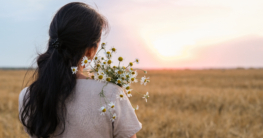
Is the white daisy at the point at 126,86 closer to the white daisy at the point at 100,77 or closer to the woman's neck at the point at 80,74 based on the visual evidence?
the white daisy at the point at 100,77

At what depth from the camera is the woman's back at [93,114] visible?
1263 millimetres

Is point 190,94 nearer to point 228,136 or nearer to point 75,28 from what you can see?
point 228,136

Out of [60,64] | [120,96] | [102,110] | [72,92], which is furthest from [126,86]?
[60,64]

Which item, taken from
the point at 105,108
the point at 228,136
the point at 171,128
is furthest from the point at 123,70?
the point at 228,136

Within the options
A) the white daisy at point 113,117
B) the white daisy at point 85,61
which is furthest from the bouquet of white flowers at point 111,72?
the white daisy at point 113,117

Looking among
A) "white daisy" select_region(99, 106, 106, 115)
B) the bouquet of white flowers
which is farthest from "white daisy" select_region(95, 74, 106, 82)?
"white daisy" select_region(99, 106, 106, 115)

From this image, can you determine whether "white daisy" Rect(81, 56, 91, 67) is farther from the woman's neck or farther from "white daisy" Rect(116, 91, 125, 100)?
"white daisy" Rect(116, 91, 125, 100)

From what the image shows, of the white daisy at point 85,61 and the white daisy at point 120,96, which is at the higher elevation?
the white daisy at point 85,61

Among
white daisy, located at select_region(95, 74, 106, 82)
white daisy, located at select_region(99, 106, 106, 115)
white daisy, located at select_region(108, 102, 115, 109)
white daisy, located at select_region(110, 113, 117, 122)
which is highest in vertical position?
white daisy, located at select_region(95, 74, 106, 82)

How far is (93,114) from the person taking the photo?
49.8 inches

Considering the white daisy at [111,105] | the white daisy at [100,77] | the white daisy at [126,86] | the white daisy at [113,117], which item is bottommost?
the white daisy at [113,117]

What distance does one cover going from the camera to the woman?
1269 millimetres

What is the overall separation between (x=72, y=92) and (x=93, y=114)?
0.19m

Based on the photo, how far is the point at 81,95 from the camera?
1.27 m
